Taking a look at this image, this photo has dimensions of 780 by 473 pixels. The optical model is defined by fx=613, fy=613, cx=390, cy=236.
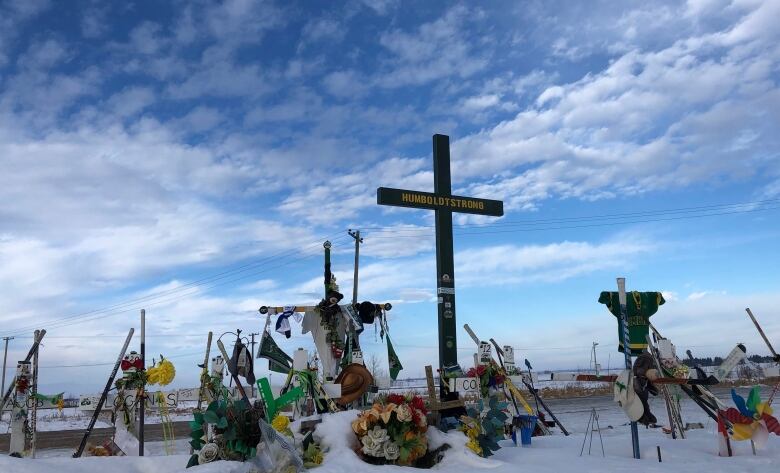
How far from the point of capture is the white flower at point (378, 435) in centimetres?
831

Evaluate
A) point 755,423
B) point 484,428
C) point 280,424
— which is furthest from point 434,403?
point 755,423

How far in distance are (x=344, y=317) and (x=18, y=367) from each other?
596 cm

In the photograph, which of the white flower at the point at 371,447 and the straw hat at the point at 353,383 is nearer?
the white flower at the point at 371,447

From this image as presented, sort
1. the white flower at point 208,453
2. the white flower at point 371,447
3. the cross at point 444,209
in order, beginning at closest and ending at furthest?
the white flower at point 208,453 < the white flower at point 371,447 < the cross at point 444,209

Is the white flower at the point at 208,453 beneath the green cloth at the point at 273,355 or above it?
beneath

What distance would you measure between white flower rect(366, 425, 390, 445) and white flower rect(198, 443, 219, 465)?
2.02m

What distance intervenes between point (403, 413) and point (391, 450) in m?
0.52

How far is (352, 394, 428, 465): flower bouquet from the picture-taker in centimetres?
834

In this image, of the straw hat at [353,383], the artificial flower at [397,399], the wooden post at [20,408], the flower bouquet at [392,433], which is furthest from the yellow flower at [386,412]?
the wooden post at [20,408]

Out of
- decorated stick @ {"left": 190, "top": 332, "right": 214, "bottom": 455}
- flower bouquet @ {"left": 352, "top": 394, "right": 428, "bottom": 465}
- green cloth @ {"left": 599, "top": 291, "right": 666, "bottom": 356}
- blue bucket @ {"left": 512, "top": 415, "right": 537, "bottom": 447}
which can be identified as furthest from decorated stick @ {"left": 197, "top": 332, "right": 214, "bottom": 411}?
green cloth @ {"left": 599, "top": 291, "right": 666, "bottom": 356}

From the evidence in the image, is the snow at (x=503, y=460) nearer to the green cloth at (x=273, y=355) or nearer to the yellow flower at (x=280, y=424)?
the yellow flower at (x=280, y=424)

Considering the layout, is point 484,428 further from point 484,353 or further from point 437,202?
point 437,202

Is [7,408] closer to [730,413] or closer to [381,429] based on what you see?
[381,429]

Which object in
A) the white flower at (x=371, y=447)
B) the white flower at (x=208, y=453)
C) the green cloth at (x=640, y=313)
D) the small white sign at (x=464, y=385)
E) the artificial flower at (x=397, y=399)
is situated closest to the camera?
the white flower at (x=208, y=453)
